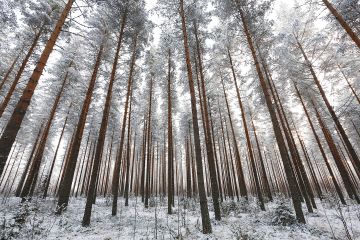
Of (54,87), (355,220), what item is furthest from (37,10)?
(355,220)

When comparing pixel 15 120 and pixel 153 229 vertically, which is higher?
pixel 15 120

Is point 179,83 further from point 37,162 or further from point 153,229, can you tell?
point 37,162

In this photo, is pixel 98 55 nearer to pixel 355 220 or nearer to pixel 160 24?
pixel 160 24

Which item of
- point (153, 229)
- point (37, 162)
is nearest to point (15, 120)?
point (153, 229)

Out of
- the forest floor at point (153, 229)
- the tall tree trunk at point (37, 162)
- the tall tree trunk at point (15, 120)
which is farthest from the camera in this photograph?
the tall tree trunk at point (37, 162)

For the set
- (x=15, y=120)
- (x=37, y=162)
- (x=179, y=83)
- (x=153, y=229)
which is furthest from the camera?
(x=179, y=83)

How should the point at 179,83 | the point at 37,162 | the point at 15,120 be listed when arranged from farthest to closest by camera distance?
the point at 179,83 → the point at 37,162 → the point at 15,120

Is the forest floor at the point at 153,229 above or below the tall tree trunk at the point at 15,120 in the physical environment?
below

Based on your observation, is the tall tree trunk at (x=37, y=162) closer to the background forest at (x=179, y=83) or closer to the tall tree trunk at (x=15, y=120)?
the background forest at (x=179, y=83)

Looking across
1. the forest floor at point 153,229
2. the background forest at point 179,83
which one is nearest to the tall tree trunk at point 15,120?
the background forest at point 179,83

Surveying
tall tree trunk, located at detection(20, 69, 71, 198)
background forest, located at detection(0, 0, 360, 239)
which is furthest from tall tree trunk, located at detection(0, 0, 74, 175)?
tall tree trunk, located at detection(20, 69, 71, 198)

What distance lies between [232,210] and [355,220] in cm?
608

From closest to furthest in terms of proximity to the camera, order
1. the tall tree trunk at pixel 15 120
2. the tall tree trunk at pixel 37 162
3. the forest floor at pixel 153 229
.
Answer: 1. the tall tree trunk at pixel 15 120
2. the forest floor at pixel 153 229
3. the tall tree trunk at pixel 37 162

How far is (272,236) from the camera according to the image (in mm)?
7219
